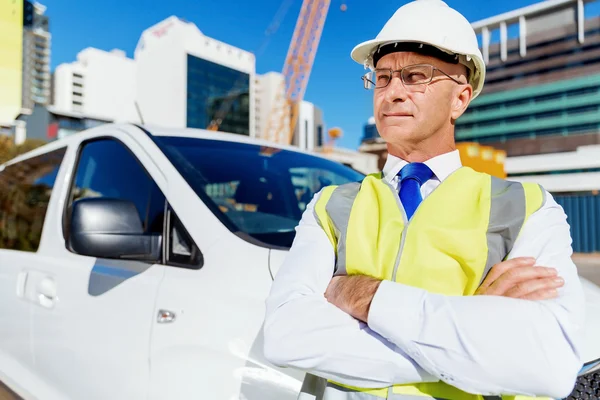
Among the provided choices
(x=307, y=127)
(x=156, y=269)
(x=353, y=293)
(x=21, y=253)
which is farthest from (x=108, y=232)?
(x=307, y=127)

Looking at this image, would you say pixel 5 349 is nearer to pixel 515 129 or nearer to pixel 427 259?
pixel 427 259

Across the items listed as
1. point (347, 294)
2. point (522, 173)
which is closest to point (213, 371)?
point (347, 294)

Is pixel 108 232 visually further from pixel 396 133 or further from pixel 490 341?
pixel 490 341

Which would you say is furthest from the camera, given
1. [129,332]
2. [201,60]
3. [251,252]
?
[201,60]

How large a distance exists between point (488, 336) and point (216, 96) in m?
Answer: 104

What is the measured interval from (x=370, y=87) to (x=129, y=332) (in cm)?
119

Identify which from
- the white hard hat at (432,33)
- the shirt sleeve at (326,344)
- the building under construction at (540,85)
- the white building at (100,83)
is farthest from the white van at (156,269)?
the white building at (100,83)

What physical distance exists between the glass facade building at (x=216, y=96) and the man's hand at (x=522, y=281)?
94932 millimetres

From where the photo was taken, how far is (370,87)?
1383mm

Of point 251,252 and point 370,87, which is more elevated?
point 370,87

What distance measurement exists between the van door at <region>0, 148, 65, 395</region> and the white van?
0.01 meters

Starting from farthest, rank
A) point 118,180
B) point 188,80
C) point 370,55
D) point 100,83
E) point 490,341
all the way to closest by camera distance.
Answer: point 100,83
point 188,80
point 118,180
point 370,55
point 490,341

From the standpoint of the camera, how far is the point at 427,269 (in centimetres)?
104

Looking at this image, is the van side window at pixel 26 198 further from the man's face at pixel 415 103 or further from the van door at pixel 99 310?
the man's face at pixel 415 103
